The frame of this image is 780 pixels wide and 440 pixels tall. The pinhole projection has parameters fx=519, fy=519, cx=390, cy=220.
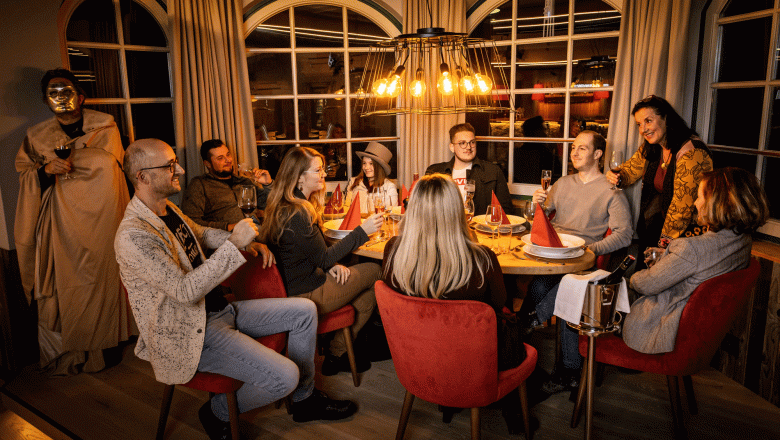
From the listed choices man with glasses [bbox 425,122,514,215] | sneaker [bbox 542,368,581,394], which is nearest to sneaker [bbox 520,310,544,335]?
sneaker [bbox 542,368,581,394]

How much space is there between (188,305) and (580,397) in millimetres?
1744

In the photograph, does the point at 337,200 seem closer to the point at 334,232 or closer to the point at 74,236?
the point at 334,232

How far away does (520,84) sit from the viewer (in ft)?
13.7

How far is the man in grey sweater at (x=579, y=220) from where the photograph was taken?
2707 mm

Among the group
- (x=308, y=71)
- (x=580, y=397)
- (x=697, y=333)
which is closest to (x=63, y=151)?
(x=308, y=71)

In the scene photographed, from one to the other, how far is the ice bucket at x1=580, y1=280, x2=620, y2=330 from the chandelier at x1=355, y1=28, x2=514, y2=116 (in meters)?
1.14

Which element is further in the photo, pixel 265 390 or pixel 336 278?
pixel 336 278

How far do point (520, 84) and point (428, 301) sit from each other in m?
2.92

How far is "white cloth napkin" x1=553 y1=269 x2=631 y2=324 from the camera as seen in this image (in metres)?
2.05

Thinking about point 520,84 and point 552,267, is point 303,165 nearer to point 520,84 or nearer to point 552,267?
point 552,267

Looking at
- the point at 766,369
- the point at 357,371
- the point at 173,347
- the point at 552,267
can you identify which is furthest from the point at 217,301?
the point at 766,369

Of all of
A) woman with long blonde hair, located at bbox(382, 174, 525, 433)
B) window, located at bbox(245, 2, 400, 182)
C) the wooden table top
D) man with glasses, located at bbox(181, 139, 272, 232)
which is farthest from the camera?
window, located at bbox(245, 2, 400, 182)

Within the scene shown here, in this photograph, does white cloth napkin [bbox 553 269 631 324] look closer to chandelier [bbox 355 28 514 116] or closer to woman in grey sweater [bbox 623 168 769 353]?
woman in grey sweater [bbox 623 168 769 353]

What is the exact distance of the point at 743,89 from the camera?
10.3 ft
